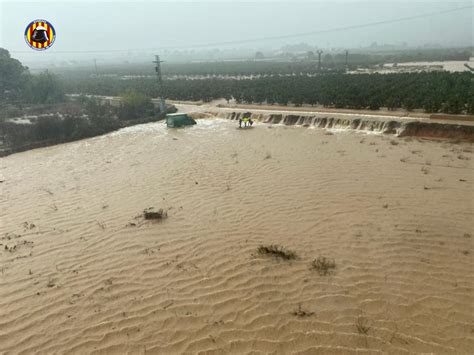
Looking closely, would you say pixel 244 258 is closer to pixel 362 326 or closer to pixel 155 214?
pixel 362 326

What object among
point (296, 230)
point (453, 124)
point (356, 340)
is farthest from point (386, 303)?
point (453, 124)

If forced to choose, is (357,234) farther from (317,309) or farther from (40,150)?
(40,150)

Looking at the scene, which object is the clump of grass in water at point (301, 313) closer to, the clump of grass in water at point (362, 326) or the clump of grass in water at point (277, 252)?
the clump of grass in water at point (362, 326)

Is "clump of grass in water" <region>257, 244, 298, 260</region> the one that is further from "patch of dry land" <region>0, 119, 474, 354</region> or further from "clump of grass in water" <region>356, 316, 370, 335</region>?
"clump of grass in water" <region>356, 316, 370, 335</region>

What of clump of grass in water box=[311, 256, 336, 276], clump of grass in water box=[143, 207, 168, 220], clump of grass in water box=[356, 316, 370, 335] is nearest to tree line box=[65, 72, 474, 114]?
clump of grass in water box=[311, 256, 336, 276]

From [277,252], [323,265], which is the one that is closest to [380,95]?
[277,252]
